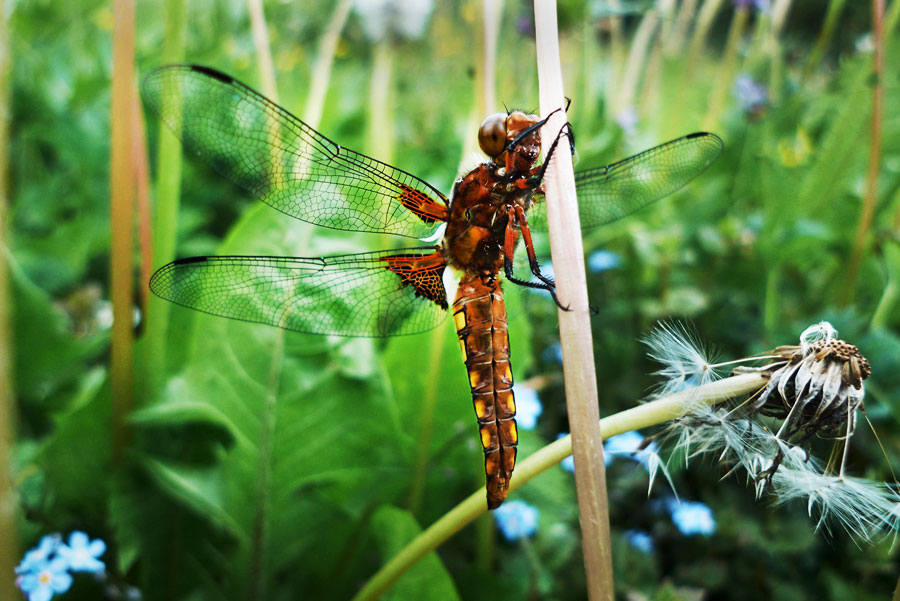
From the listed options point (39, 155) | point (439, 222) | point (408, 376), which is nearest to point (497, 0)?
point (439, 222)

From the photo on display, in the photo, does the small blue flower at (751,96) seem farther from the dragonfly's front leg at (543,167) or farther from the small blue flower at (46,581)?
the small blue flower at (46,581)

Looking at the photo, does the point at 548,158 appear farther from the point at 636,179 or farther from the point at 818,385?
the point at 636,179

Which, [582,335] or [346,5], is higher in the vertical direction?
[346,5]

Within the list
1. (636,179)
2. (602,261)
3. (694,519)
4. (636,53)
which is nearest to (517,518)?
(694,519)

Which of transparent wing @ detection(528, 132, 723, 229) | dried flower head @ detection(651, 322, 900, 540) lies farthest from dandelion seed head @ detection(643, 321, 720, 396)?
transparent wing @ detection(528, 132, 723, 229)

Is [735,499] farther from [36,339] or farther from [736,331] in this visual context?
[36,339]
